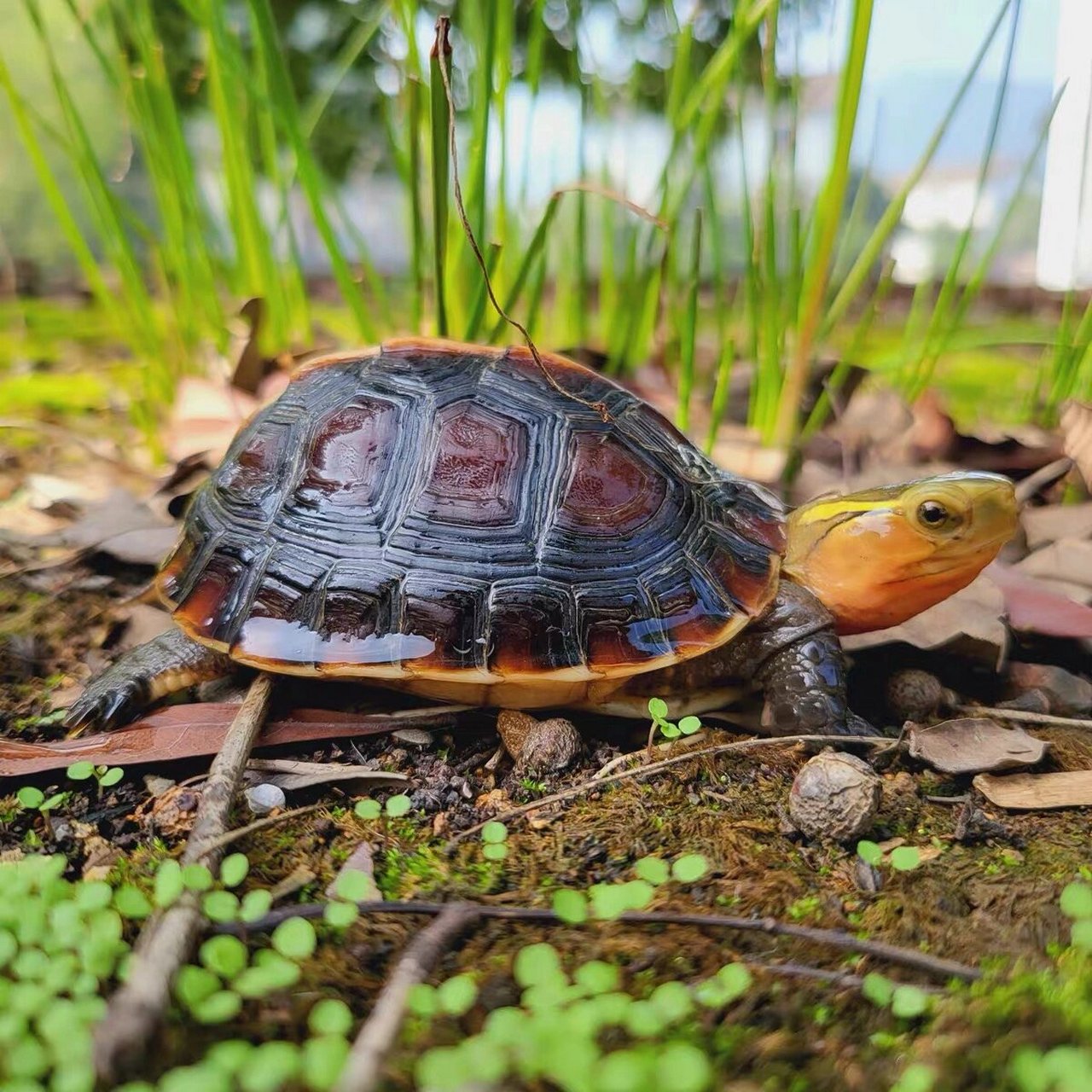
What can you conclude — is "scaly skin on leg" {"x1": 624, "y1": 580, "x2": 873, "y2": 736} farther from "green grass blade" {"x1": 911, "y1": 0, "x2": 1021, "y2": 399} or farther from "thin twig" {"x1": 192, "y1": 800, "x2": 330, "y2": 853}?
"green grass blade" {"x1": 911, "y1": 0, "x2": 1021, "y2": 399}

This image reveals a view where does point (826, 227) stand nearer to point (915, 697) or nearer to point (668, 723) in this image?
point (915, 697)

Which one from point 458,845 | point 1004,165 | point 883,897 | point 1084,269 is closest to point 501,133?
point 458,845

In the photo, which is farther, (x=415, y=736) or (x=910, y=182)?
(x=910, y=182)

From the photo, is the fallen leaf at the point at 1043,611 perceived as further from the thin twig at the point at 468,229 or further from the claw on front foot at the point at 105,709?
the claw on front foot at the point at 105,709

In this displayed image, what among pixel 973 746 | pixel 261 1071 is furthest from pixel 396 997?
pixel 973 746

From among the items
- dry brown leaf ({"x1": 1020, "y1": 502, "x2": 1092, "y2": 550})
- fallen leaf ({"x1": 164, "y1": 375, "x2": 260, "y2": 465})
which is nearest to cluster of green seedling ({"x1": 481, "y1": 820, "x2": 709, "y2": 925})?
dry brown leaf ({"x1": 1020, "y1": 502, "x2": 1092, "y2": 550})
